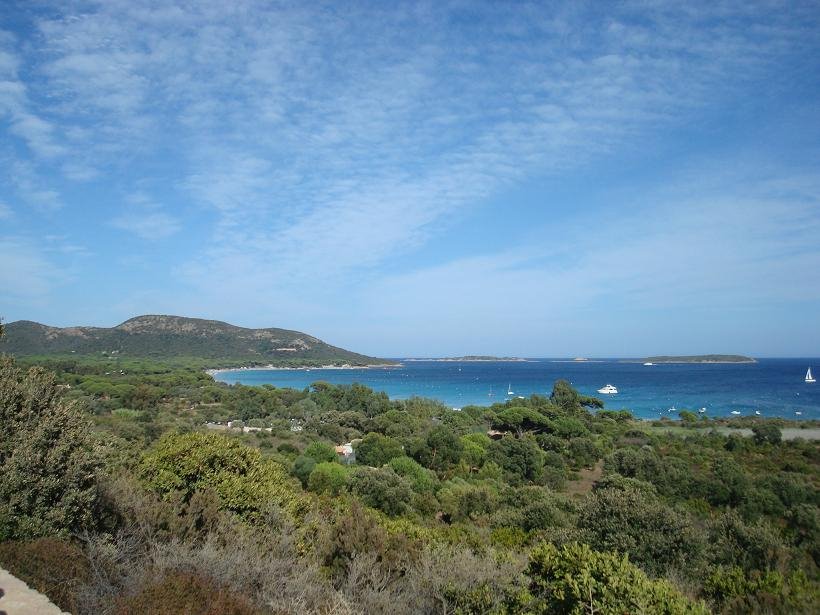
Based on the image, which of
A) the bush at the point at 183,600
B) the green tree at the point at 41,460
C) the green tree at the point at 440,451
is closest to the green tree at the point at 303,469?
the green tree at the point at 440,451

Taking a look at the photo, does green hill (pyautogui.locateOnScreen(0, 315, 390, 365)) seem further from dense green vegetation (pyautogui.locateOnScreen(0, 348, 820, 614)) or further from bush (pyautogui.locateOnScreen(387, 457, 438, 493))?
dense green vegetation (pyautogui.locateOnScreen(0, 348, 820, 614))

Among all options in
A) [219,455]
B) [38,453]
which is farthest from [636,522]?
[38,453]

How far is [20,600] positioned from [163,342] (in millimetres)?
147452

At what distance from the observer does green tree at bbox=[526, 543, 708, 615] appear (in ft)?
15.7

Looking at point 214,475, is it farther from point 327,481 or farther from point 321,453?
point 321,453

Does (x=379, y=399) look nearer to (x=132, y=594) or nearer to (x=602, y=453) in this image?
(x=602, y=453)

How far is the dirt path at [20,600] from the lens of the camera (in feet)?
15.3

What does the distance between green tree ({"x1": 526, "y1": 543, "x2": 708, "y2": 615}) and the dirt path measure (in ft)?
15.6

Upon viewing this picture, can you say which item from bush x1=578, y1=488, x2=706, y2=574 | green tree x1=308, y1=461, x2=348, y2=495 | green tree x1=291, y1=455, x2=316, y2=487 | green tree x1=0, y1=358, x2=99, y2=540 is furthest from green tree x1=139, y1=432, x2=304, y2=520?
green tree x1=291, y1=455, x2=316, y2=487

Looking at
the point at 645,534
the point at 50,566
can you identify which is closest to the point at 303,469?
the point at 645,534

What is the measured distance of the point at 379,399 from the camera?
2222 inches

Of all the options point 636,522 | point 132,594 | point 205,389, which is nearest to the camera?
point 132,594

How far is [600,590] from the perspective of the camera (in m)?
4.97

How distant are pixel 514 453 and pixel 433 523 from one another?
569 inches
